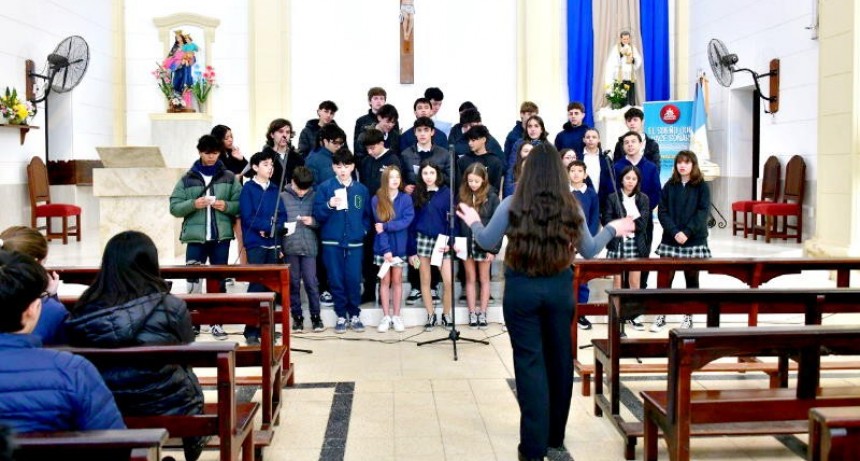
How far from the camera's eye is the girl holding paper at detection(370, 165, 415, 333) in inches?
241

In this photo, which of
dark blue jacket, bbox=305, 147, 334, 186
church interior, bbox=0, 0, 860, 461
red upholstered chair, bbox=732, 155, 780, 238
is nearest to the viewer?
dark blue jacket, bbox=305, 147, 334, 186

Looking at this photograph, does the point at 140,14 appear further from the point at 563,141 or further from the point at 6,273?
the point at 6,273

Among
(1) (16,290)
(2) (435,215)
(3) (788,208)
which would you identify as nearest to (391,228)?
(2) (435,215)

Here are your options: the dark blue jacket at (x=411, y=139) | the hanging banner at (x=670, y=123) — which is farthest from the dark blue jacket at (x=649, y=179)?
the hanging banner at (x=670, y=123)

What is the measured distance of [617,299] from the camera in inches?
152

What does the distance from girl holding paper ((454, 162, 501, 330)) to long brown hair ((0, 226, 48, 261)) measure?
3261 mm

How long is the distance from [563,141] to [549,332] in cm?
429

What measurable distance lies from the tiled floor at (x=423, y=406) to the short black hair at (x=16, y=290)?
5.40 feet

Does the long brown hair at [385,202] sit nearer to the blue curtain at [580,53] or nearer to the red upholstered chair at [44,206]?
the red upholstered chair at [44,206]

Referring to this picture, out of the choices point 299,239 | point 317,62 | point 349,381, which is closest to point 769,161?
point 317,62

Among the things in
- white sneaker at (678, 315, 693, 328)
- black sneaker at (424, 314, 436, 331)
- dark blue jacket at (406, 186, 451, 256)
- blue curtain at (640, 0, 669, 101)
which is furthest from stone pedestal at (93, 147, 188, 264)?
blue curtain at (640, 0, 669, 101)

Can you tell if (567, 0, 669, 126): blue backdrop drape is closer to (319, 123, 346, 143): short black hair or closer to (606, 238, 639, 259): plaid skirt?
(606, 238, 639, 259): plaid skirt

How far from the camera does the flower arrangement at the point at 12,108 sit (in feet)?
31.8

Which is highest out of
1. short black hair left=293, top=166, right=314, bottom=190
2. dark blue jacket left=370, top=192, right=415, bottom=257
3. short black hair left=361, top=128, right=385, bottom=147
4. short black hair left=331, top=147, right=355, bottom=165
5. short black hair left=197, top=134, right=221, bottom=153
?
short black hair left=361, top=128, right=385, bottom=147
